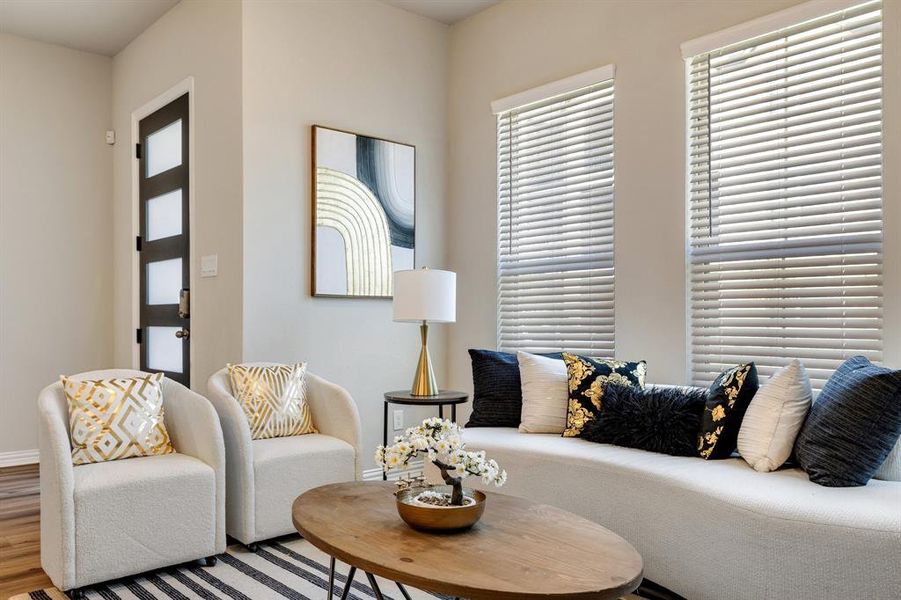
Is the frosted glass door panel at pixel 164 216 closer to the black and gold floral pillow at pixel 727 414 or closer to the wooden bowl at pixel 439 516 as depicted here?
the wooden bowl at pixel 439 516

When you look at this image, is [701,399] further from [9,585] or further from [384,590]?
[9,585]

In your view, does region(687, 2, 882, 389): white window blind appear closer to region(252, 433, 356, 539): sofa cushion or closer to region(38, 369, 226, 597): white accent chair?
region(252, 433, 356, 539): sofa cushion

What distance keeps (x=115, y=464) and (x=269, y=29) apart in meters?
2.35

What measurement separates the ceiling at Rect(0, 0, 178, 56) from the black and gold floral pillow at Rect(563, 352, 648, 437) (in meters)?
3.29

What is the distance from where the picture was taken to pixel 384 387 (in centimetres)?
426

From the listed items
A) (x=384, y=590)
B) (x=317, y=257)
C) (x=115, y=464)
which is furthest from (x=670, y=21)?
(x=115, y=464)

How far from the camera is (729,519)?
2.25 m

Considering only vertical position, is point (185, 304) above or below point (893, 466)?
above

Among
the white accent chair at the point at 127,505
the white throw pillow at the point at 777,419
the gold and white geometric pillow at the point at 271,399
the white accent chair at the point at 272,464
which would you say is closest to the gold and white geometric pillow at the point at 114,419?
the white accent chair at the point at 127,505

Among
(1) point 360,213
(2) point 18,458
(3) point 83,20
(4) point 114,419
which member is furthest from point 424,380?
(3) point 83,20

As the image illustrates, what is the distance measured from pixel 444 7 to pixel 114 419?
3.05m

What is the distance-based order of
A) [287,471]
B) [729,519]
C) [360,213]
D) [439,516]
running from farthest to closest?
[360,213] < [287,471] < [729,519] < [439,516]

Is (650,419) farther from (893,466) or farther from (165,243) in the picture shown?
(165,243)

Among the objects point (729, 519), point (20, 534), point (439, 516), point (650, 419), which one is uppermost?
point (650, 419)
